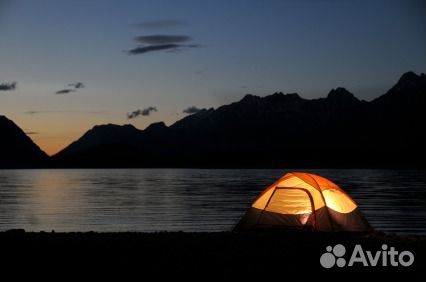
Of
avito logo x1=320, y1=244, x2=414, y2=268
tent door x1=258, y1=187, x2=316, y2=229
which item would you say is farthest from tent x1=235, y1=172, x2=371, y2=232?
avito logo x1=320, y1=244, x2=414, y2=268

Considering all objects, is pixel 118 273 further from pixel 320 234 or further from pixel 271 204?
pixel 271 204

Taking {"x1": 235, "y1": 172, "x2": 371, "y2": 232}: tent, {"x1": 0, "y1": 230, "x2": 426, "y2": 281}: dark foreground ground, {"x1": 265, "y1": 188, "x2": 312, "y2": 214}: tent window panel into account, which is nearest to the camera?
{"x1": 0, "y1": 230, "x2": 426, "y2": 281}: dark foreground ground

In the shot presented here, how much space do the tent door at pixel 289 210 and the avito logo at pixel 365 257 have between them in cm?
501

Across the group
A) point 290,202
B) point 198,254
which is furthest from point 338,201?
point 198,254

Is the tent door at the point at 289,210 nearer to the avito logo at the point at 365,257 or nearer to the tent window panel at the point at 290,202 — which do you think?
the tent window panel at the point at 290,202

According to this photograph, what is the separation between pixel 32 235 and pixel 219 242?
5.55 metres

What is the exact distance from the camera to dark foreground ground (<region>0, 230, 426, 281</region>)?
12789mm

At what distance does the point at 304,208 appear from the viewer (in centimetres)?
2064

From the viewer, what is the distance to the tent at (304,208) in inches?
805

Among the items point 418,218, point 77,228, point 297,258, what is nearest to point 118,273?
point 297,258

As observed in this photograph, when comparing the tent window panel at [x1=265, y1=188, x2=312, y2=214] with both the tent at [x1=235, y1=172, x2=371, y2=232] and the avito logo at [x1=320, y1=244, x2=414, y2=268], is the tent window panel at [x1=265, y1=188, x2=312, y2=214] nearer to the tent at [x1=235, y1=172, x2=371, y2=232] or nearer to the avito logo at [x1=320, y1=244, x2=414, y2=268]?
the tent at [x1=235, y1=172, x2=371, y2=232]

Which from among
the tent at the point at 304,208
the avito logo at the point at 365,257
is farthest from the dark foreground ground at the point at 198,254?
the tent at the point at 304,208

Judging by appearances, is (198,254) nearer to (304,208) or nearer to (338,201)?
(304,208)

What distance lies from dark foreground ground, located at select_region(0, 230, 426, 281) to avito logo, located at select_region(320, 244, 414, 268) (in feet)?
0.57
